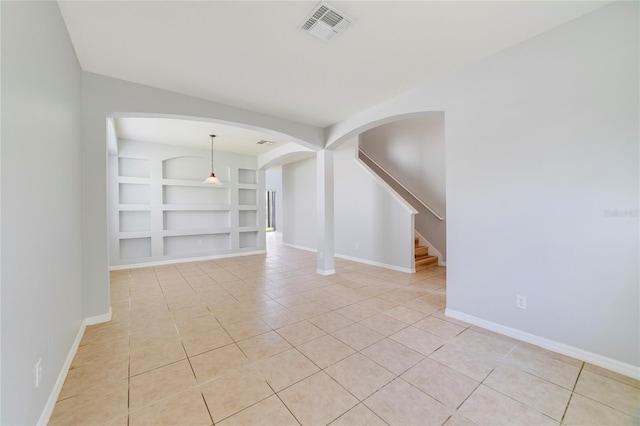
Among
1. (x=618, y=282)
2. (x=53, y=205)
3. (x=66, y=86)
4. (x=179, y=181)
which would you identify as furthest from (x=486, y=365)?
(x=179, y=181)

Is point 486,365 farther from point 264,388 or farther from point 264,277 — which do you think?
point 264,277

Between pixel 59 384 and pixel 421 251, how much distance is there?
5.82 meters

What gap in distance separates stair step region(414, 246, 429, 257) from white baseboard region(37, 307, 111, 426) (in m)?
5.44

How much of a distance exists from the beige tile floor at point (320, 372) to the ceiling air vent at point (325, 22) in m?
2.83

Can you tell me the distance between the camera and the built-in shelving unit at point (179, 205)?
559cm

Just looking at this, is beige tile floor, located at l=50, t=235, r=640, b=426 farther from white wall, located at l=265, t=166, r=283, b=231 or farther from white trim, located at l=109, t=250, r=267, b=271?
white wall, located at l=265, t=166, r=283, b=231

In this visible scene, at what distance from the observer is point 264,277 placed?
4797 millimetres

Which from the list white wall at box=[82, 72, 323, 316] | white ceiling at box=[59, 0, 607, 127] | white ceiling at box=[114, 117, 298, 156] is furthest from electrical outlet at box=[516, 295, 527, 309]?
white wall at box=[82, 72, 323, 316]

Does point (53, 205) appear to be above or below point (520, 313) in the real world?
above

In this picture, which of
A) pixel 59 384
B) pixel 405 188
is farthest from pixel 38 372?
pixel 405 188

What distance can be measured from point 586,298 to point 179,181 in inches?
283

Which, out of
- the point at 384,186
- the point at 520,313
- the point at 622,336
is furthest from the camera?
the point at 384,186

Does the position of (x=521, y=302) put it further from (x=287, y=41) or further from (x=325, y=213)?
(x=287, y=41)

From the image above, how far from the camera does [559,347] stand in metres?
2.21
